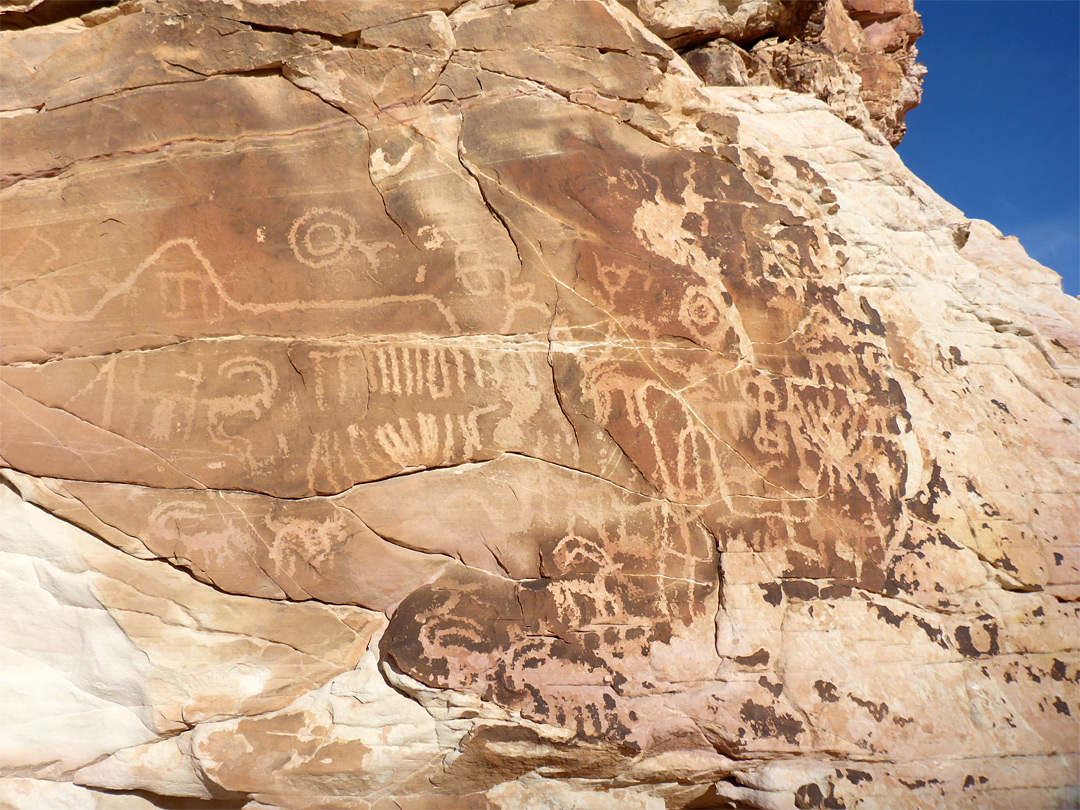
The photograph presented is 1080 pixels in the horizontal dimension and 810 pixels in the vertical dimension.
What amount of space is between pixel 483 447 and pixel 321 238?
0.88 meters

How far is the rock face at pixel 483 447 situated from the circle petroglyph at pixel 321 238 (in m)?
0.01

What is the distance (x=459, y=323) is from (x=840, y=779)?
5.79 feet

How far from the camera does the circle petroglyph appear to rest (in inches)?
86.1

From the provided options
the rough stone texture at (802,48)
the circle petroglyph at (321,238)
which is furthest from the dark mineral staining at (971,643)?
the circle petroglyph at (321,238)

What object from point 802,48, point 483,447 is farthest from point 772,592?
point 802,48

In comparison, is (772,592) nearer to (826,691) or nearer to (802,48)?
(826,691)

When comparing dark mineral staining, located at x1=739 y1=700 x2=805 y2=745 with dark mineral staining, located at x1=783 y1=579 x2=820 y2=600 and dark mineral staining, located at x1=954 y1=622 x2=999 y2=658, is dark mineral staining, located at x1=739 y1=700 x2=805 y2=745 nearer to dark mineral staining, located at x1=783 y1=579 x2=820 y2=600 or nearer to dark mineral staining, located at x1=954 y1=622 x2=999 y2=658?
dark mineral staining, located at x1=783 y1=579 x2=820 y2=600

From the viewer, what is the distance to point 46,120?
Answer: 2205 millimetres

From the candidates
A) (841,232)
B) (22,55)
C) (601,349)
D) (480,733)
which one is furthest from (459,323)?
(22,55)

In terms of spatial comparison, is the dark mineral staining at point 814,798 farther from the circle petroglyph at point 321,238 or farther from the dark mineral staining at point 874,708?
the circle petroglyph at point 321,238

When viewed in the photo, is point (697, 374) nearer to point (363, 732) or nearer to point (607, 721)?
point (607, 721)

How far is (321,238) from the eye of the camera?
2.19 meters

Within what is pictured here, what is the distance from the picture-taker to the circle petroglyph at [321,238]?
7.18 ft

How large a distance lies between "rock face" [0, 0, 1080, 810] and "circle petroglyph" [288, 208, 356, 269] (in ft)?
0.03
